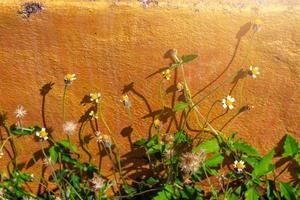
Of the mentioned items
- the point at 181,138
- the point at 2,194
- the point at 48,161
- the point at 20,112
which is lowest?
the point at 2,194

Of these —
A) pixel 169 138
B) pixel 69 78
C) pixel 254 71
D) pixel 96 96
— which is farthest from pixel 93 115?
pixel 254 71

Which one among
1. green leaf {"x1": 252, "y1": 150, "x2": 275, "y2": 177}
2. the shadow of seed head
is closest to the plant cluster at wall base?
green leaf {"x1": 252, "y1": 150, "x2": 275, "y2": 177}

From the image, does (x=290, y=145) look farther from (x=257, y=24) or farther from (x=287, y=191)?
(x=257, y=24)

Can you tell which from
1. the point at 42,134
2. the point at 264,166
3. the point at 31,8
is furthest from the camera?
the point at 42,134

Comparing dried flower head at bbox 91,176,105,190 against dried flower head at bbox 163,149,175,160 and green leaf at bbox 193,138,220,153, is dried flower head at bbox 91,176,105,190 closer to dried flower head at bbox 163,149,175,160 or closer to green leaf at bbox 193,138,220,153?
dried flower head at bbox 163,149,175,160

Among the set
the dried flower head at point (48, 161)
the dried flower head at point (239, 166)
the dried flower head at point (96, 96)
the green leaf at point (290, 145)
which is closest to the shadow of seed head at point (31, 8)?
the dried flower head at point (96, 96)

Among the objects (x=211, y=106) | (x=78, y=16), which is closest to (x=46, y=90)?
(x=78, y=16)

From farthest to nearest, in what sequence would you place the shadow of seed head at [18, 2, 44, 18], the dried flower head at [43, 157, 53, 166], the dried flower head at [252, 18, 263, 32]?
the dried flower head at [43, 157, 53, 166] → the shadow of seed head at [18, 2, 44, 18] → the dried flower head at [252, 18, 263, 32]
